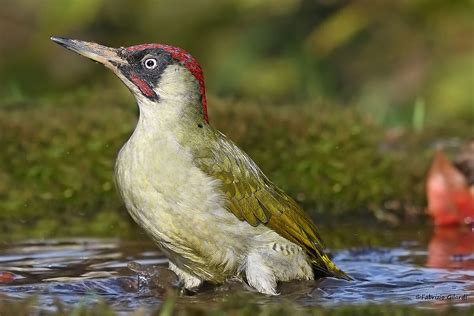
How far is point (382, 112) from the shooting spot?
9547mm

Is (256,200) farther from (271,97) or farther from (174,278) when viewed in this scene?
(271,97)

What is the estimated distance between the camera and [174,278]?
5.90 meters

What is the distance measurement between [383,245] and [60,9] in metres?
3.78

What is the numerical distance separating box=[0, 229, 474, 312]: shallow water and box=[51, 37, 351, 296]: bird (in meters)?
0.12

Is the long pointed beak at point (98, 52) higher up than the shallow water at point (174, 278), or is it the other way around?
the long pointed beak at point (98, 52)

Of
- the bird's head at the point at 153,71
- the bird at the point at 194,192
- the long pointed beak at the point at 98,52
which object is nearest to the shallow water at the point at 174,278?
the bird at the point at 194,192

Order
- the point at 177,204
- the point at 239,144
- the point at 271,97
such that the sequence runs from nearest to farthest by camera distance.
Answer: the point at 177,204, the point at 239,144, the point at 271,97

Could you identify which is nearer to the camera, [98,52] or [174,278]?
[98,52]

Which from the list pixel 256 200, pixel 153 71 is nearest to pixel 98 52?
pixel 153 71

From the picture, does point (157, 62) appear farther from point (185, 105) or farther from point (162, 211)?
point (162, 211)

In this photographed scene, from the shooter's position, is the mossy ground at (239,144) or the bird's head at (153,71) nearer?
the bird's head at (153,71)

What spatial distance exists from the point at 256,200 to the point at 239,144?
1.77 metres

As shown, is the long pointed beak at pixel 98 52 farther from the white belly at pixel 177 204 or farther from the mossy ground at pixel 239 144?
the mossy ground at pixel 239 144

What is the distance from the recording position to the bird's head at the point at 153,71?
5.70 m
